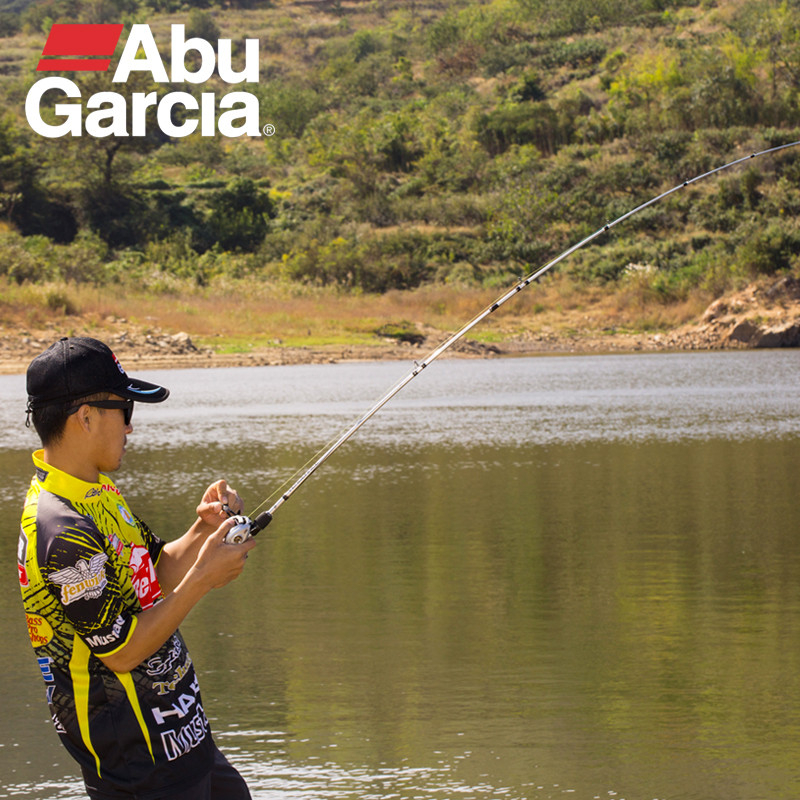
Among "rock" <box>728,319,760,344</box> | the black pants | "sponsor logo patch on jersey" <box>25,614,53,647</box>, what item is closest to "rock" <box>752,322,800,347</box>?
"rock" <box>728,319,760,344</box>

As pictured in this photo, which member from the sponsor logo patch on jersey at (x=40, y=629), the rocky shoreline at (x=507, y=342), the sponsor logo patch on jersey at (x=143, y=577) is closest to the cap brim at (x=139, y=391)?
the sponsor logo patch on jersey at (x=143, y=577)

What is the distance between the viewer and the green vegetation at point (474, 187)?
52594 millimetres

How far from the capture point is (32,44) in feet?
461

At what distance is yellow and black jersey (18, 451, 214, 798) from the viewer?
93.4 inches

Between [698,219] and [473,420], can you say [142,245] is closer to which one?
[698,219]

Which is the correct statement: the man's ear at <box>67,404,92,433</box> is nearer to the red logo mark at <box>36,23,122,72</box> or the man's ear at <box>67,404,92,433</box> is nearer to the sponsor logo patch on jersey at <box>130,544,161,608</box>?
the sponsor logo patch on jersey at <box>130,544,161,608</box>

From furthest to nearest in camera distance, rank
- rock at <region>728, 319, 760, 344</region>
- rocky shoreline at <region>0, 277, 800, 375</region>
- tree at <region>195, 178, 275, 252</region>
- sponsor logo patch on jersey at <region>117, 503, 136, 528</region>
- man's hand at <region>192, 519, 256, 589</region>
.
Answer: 1. tree at <region>195, 178, 275, 252</region>
2. rock at <region>728, 319, 760, 344</region>
3. rocky shoreline at <region>0, 277, 800, 375</region>
4. sponsor logo patch on jersey at <region>117, 503, 136, 528</region>
5. man's hand at <region>192, 519, 256, 589</region>

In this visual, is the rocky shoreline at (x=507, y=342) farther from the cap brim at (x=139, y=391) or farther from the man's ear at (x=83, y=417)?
the man's ear at (x=83, y=417)

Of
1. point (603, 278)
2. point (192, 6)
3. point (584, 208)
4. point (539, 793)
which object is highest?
point (192, 6)

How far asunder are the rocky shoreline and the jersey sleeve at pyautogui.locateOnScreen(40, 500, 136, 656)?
2700 cm

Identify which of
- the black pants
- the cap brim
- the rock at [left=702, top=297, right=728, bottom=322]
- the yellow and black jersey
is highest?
the rock at [left=702, top=297, right=728, bottom=322]

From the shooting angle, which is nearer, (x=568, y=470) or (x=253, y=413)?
(x=568, y=470)

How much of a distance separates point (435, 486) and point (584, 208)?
169 feet

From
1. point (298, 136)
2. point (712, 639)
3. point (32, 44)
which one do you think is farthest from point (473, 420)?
point (32, 44)
